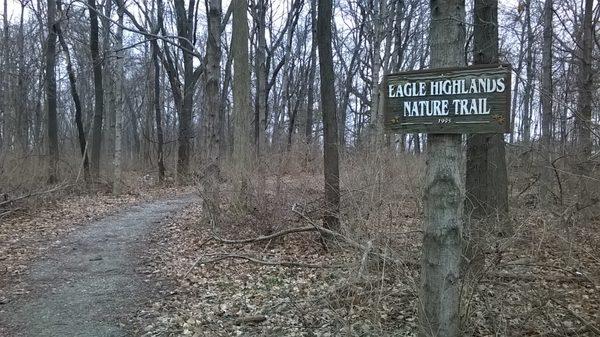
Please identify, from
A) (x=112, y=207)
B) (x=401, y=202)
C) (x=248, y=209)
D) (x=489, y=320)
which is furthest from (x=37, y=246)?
(x=489, y=320)

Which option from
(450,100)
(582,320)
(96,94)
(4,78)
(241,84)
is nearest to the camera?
(450,100)

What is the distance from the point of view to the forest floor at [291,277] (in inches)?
185

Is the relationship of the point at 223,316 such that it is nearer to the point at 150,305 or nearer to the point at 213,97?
the point at 150,305

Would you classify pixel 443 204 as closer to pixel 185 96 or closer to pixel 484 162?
pixel 484 162

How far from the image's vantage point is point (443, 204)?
11.5ft

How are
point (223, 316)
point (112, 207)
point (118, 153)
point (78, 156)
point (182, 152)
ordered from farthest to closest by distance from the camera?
point (78, 156)
point (182, 152)
point (118, 153)
point (112, 207)
point (223, 316)

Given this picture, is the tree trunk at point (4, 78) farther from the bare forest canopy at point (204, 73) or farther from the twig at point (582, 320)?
the twig at point (582, 320)

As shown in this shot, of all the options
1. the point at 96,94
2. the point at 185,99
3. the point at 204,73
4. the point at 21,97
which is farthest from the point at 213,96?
the point at 21,97

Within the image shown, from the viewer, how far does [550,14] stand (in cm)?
1165

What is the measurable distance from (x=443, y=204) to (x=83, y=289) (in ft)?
16.8

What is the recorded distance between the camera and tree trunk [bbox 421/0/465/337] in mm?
3477

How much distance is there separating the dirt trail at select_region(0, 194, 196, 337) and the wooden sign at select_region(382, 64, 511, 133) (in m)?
3.72

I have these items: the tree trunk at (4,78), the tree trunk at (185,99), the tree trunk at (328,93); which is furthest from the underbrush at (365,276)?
the tree trunk at (4,78)

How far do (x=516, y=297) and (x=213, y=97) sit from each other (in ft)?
25.1
